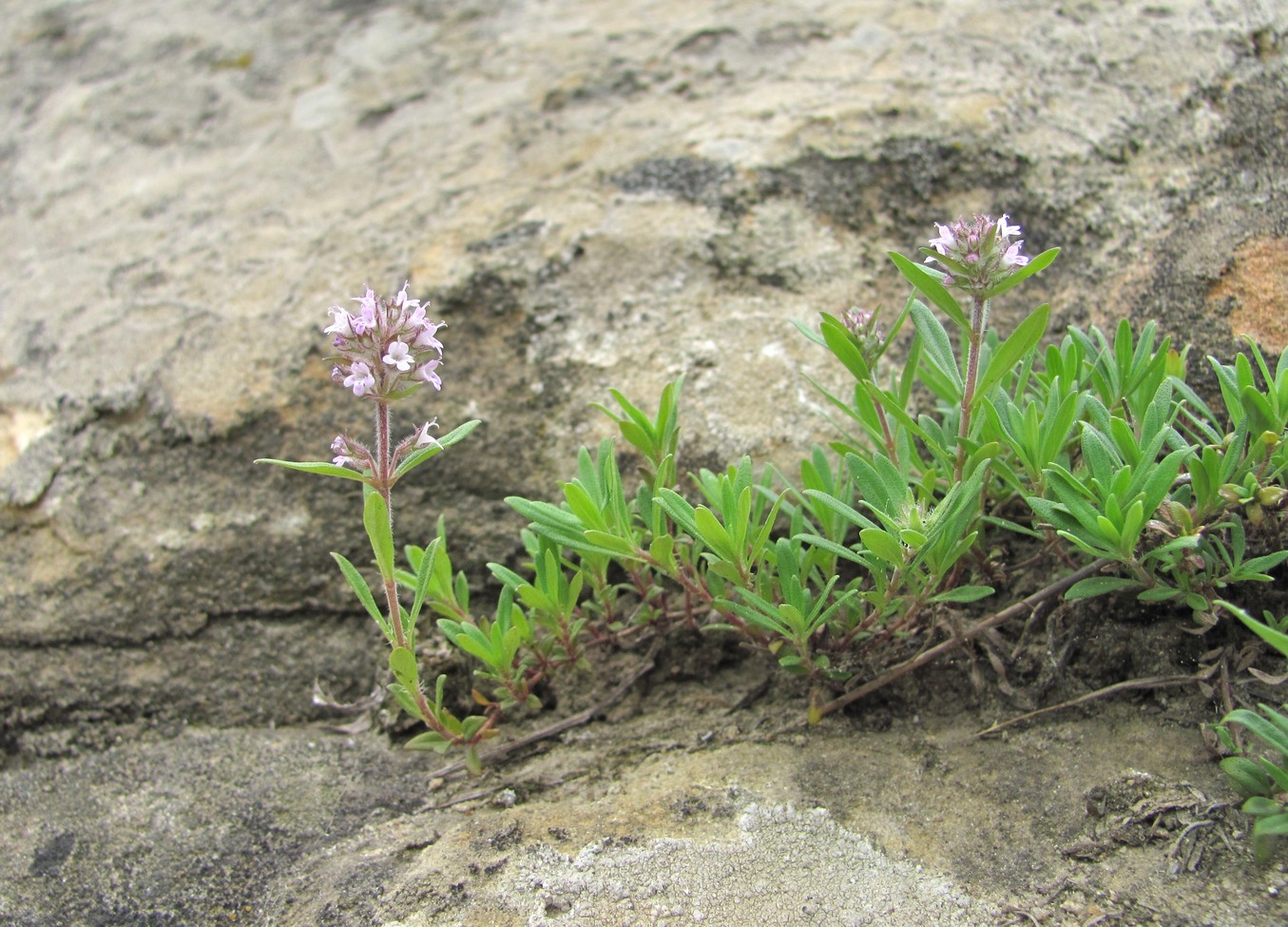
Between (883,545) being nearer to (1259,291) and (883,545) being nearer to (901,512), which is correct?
(901,512)

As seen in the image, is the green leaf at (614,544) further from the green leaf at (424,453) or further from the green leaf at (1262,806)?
the green leaf at (1262,806)

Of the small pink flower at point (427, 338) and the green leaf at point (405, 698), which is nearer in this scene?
the small pink flower at point (427, 338)

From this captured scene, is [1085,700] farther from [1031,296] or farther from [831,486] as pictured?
[1031,296]

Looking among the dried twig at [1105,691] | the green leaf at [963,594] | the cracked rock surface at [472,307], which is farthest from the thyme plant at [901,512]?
the cracked rock surface at [472,307]

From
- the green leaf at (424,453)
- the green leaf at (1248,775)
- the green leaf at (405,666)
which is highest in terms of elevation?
the green leaf at (424,453)

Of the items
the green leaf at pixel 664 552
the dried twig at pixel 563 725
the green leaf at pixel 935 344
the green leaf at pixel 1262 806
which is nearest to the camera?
the green leaf at pixel 1262 806
